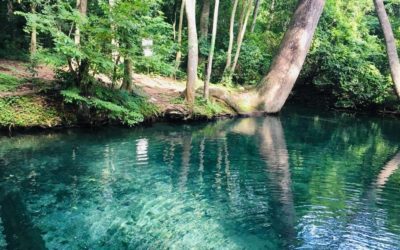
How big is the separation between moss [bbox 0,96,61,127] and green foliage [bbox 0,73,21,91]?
0.43m

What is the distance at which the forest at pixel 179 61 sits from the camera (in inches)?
438

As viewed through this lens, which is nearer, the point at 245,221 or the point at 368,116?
the point at 245,221

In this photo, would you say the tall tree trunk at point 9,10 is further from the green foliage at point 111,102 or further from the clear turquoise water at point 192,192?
the clear turquoise water at point 192,192

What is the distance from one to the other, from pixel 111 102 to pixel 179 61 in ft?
28.5

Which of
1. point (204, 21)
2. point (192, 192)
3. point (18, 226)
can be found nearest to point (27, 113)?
point (192, 192)

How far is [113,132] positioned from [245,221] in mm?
6985

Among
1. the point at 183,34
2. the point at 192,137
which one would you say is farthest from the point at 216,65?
the point at 192,137

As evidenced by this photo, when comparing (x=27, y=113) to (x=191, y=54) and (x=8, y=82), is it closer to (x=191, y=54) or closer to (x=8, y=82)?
(x=8, y=82)

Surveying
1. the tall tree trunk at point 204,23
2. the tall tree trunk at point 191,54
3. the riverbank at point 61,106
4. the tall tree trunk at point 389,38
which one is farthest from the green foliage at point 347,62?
the riverbank at point 61,106

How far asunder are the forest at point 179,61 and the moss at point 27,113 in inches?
1.1

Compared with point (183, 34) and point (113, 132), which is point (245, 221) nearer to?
point (113, 132)

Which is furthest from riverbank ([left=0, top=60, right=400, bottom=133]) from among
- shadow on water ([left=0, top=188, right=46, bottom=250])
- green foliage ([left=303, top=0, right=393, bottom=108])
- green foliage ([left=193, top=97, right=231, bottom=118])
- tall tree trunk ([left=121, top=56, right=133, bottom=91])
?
green foliage ([left=303, top=0, right=393, bottom=108])

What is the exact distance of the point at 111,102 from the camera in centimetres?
1217

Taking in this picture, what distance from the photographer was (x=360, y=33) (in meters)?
22.4
